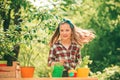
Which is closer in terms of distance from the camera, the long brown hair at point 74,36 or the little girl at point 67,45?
the little girl at point 67,45

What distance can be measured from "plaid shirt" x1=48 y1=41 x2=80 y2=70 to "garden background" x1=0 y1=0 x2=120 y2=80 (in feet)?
2.49

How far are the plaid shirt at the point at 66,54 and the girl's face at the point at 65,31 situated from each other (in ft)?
0.40

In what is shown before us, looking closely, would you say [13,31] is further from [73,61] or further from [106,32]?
[106,32]

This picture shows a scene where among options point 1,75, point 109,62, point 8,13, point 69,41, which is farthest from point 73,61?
point 109,62

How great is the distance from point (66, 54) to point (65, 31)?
305 millimetres

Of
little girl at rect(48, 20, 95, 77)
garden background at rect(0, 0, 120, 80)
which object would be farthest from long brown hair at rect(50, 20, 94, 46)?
garden background at rect(0, 0, 120, 80)

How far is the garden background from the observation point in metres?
5.88

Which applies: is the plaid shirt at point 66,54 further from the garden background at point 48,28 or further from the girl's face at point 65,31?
the garden background at point 48,28

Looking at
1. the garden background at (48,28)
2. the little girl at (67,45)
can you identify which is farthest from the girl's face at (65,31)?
the garden background at (48,28)

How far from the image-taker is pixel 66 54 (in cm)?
504

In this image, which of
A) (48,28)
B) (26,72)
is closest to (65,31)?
(26,72)

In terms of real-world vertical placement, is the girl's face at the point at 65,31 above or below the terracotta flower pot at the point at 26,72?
above

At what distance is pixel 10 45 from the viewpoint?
5.83 m

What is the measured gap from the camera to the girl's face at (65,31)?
504cm
